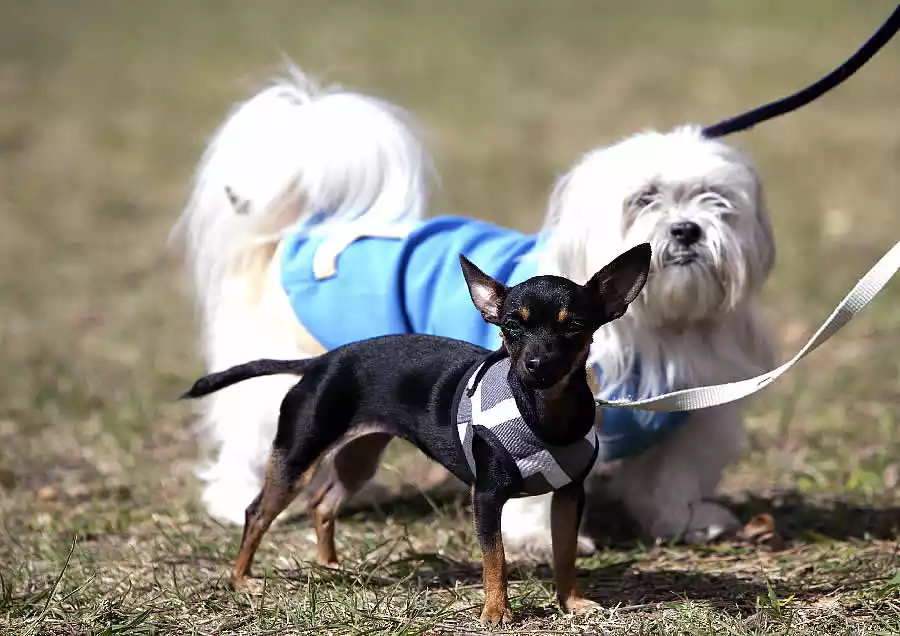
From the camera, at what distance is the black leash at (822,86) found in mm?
3037

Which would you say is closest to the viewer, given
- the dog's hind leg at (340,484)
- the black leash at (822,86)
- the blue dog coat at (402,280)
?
the black leash at (822,86)

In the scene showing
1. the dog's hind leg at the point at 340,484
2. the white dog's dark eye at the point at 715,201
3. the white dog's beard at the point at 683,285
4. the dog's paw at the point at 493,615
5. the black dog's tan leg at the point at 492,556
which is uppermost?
the white dog's dark eye at the point at 715,201

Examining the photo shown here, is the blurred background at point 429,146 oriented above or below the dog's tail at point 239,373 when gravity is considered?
above

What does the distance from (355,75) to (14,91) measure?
11.5ft

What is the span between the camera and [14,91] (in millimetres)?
12219

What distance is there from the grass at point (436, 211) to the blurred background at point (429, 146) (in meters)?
0.03

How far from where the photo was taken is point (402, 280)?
359cm

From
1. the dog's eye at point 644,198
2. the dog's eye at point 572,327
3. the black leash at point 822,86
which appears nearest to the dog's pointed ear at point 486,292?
the dog's eye at point 572,327

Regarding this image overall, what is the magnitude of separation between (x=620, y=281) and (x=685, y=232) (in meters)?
0.72

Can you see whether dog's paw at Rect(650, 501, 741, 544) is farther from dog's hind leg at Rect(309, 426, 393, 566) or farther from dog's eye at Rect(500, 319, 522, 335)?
dog's eye at Rect(500, 319, 522, 335)

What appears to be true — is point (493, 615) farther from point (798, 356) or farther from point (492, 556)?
point (798, 356)

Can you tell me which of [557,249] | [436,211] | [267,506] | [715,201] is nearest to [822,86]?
[715,201]

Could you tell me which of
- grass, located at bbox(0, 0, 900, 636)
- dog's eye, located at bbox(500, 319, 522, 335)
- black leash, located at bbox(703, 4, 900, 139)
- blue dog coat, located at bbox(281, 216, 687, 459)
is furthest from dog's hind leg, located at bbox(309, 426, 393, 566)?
black leash, located at bbox(703, 4, 900, 139)

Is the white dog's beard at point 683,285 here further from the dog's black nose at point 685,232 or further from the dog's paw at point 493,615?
the dog's paw at point 493,615
